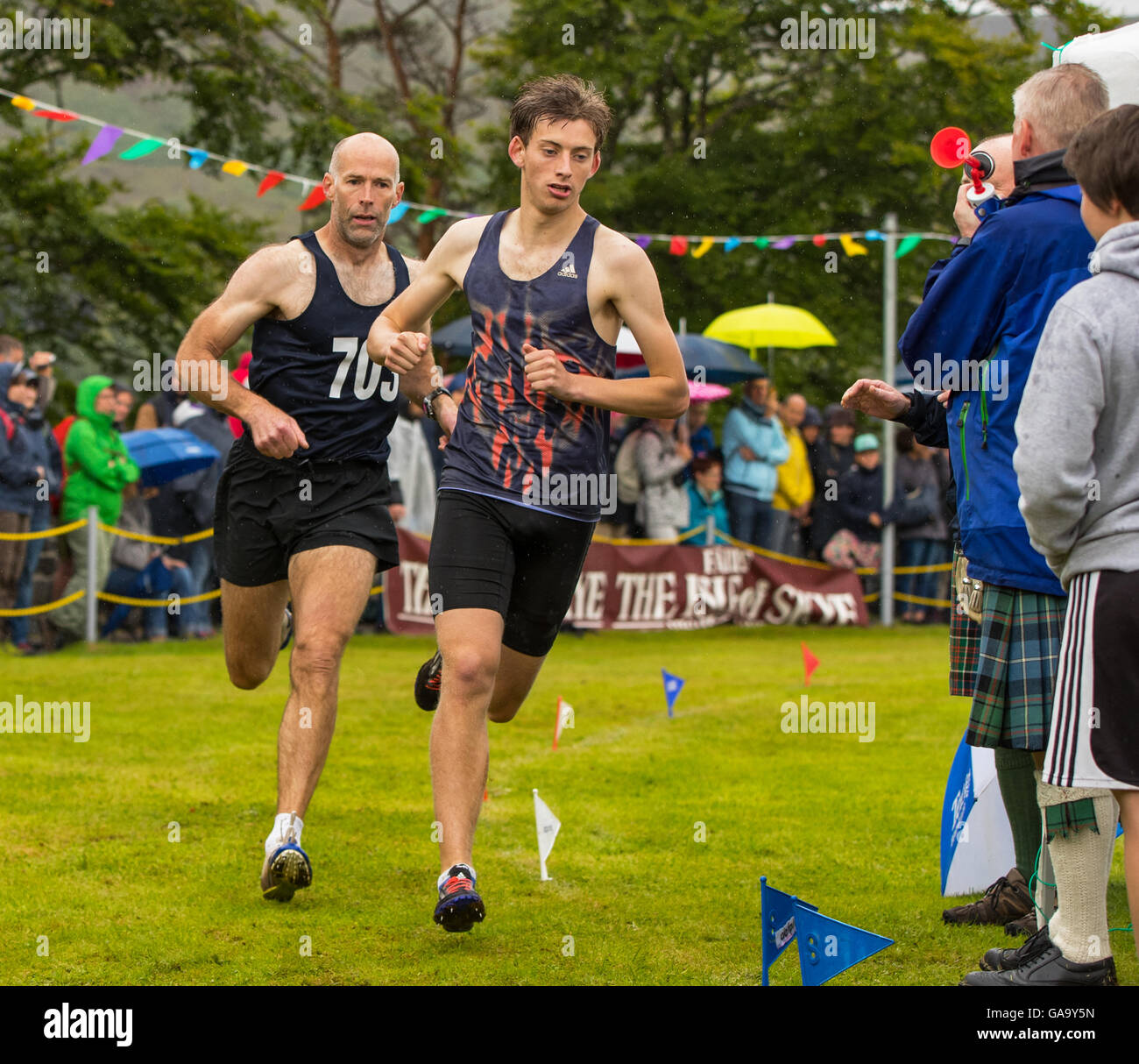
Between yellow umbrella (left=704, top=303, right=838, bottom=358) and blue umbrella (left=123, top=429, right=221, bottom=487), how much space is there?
6.47m

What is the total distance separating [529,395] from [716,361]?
11091 millimetres

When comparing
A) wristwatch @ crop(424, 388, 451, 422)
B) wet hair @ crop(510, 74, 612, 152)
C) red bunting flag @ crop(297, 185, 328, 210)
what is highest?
red bunting flag @ crop(297, 185, 328, 210)

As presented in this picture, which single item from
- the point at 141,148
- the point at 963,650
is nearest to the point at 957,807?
the point at 963,650

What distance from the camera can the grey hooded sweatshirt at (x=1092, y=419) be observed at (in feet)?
11.8

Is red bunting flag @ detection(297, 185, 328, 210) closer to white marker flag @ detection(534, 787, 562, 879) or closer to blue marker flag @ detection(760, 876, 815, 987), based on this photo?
white marker flag @ detection(534, 787, 562, 879)

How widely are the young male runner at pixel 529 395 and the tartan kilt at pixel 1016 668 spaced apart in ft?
4.12

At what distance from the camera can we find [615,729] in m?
9.70

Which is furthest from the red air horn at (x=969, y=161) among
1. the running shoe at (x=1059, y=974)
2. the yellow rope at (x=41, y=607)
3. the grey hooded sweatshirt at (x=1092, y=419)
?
the yellow rope at (x=41, y=607)

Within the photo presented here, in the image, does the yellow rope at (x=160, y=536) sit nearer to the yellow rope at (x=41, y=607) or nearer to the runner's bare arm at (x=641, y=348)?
the yellow rope at (x=41, y=607)

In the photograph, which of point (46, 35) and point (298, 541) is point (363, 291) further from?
point (46, 35)

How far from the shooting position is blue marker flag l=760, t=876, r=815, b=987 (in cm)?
405

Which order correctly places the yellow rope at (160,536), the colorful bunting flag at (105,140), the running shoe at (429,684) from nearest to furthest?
1. the running shoe at (429,684)
2. the colorful bunting flag at (105,140)
3. the yellow rope at (160,536)

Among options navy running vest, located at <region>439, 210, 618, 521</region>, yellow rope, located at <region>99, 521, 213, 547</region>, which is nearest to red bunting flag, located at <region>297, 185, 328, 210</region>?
yellow rope, located at <region>99, 521, 213, 547</region>
